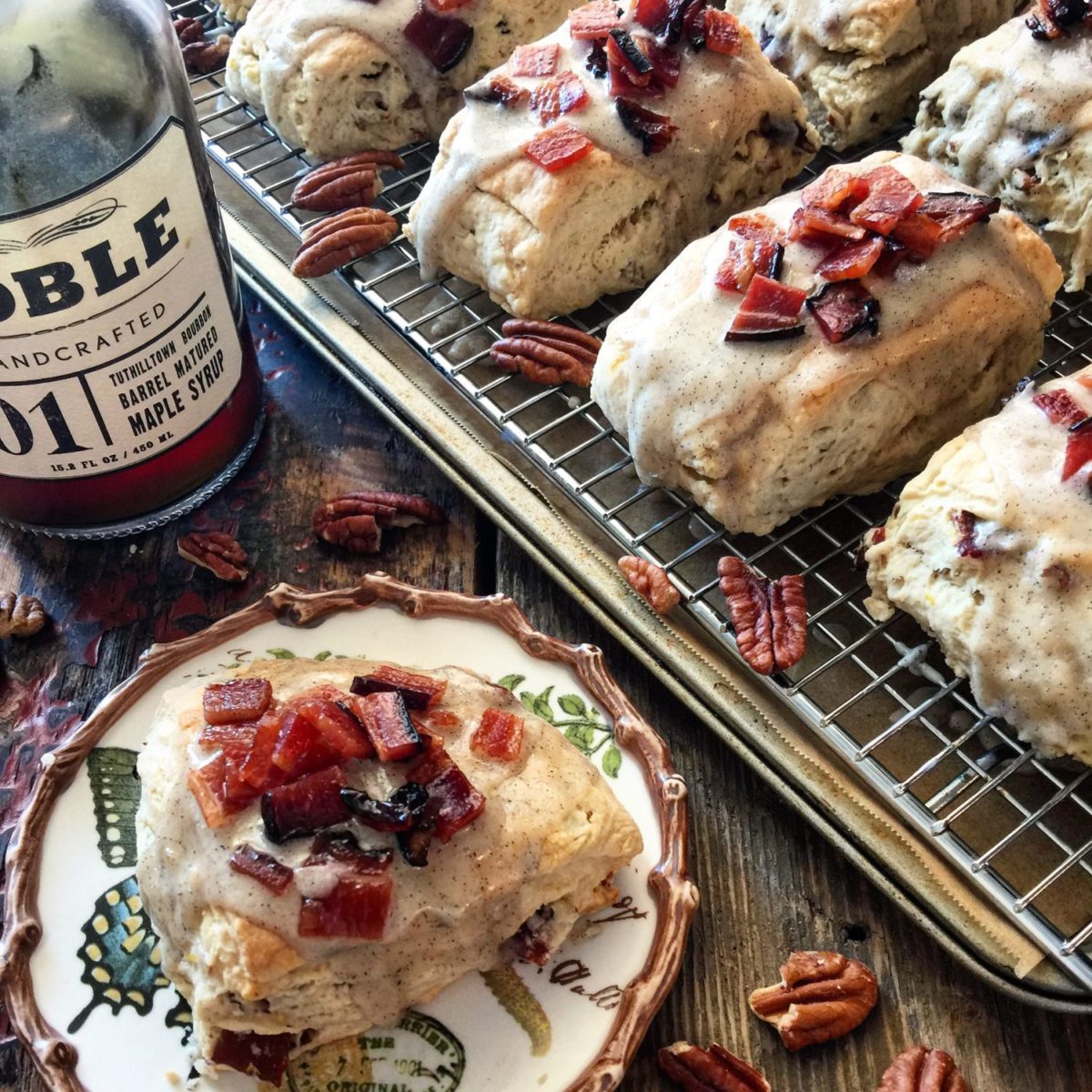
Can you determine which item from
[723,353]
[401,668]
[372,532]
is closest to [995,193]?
[723,353]

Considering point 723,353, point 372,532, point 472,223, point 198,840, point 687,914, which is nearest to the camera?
point 198,840

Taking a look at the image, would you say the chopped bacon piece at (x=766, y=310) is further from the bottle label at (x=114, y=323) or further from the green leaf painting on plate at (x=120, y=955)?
the green leaf painting on plate at (x=120, y=955)

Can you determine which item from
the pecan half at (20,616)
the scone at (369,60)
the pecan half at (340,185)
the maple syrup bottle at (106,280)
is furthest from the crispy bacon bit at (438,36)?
the pecan half at (20,616)

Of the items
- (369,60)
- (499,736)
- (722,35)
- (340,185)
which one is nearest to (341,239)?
(340,185)

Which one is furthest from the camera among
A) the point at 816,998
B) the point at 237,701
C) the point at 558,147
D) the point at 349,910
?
the point at 558,147

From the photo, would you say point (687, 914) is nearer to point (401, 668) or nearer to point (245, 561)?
point (401, 668)

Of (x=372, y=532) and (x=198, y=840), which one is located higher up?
(x=198, y=840)

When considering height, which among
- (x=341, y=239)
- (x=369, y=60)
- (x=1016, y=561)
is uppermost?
(x=369, y=60)

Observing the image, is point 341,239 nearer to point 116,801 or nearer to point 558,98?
point 558,98
